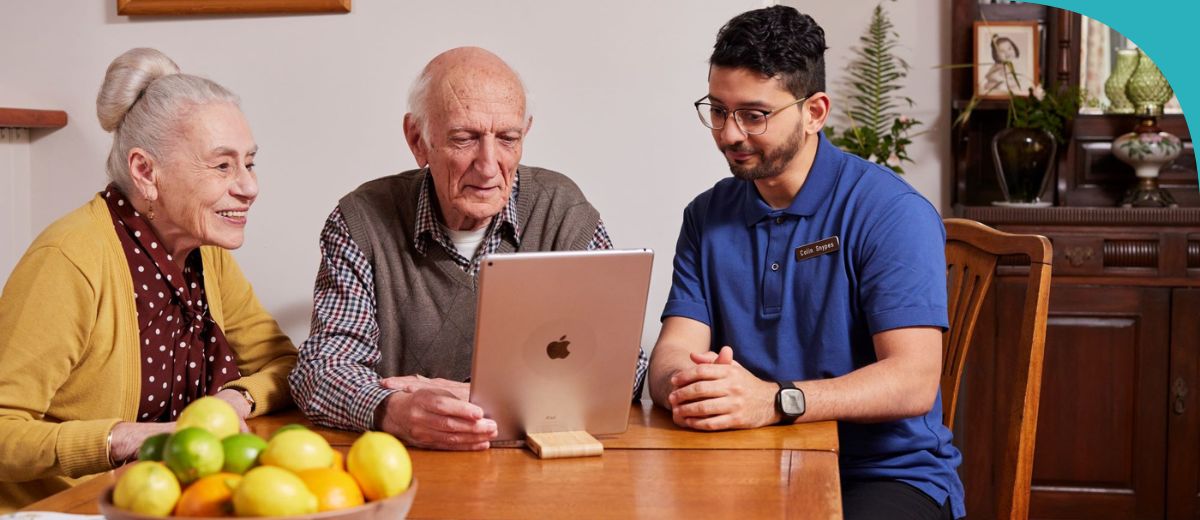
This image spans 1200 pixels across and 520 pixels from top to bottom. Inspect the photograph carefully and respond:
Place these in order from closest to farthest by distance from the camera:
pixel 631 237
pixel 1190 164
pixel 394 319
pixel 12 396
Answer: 1. pixel 12 396
2. pixel 394 319
3. pixel 631 237
4. pixel 1190 164

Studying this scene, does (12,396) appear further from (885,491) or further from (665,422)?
(885,491)

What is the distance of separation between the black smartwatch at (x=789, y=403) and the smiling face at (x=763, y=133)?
16.6 inches

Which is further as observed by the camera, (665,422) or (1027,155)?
(1027,155)

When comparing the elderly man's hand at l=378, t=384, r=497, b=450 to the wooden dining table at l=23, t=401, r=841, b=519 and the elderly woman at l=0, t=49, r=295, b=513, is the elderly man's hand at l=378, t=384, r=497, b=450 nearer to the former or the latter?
the wooden dining table at l=23, t=401, r=841, b=519

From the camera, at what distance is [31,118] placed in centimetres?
238

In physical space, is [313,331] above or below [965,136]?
below

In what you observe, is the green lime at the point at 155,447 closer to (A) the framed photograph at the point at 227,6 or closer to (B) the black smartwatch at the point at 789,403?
(B) the black smartwatch at the point at 789,403

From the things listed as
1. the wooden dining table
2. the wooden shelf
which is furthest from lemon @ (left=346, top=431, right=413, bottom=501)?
the wooden shelf

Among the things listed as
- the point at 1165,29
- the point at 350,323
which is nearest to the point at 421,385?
the point at 350,323

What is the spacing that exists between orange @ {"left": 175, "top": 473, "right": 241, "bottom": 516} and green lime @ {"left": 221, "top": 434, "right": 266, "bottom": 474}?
0.07 ft

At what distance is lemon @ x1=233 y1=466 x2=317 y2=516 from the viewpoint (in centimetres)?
91

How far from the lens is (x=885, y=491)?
71.7 inches

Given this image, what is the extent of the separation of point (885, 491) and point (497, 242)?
76 cm

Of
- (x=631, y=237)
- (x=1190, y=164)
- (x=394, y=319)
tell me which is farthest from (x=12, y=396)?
(x=1190, y=164)
